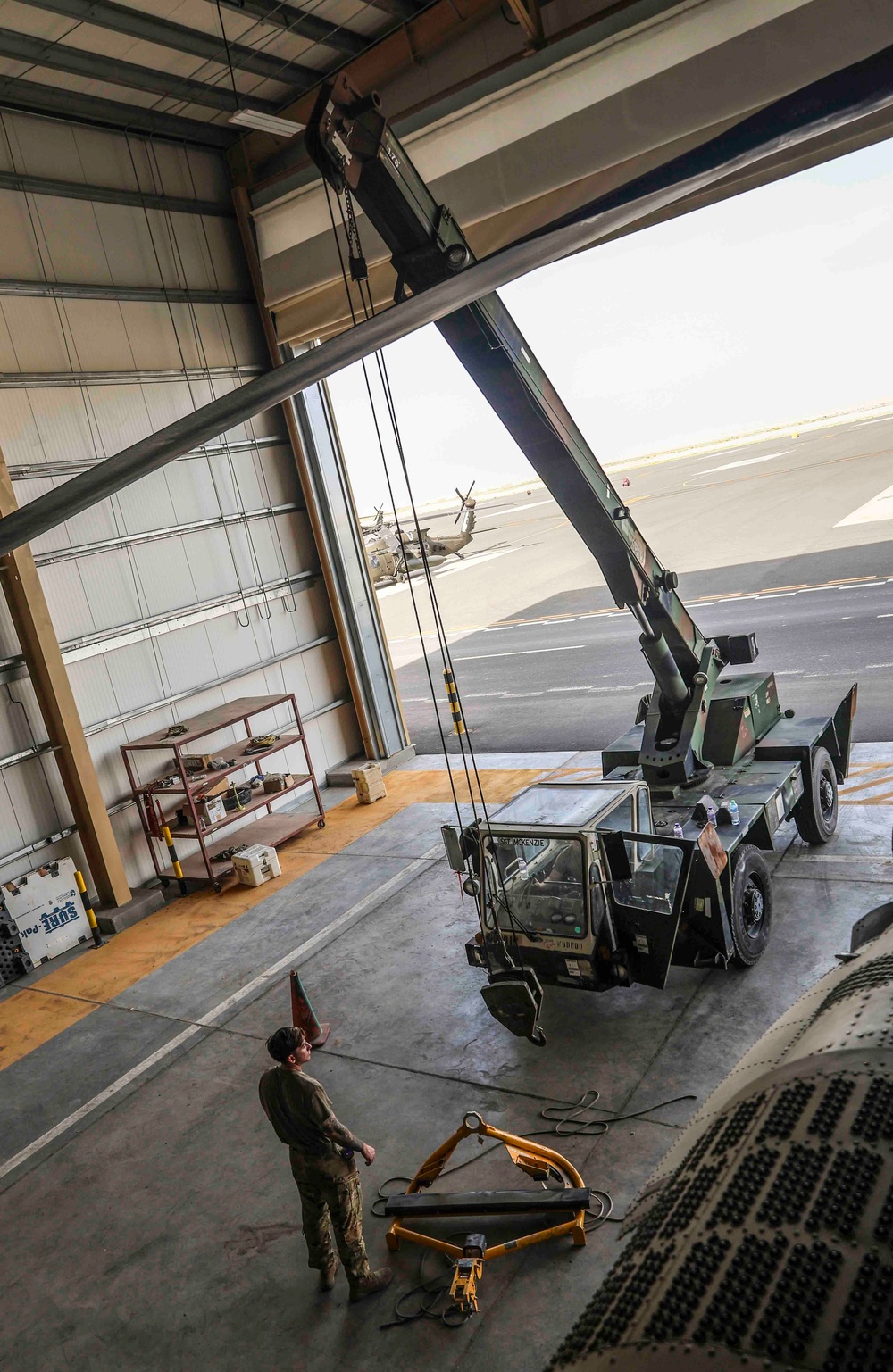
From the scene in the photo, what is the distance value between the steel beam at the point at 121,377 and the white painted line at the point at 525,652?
32.6 ft

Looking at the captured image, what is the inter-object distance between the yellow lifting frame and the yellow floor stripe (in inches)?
204

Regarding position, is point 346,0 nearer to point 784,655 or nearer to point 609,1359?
point 784,655

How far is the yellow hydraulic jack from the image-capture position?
18.0ft

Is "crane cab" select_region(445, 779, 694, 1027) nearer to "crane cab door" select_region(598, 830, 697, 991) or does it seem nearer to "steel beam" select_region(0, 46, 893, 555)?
"crane cab door" select_region(598, 830, 697, 991)

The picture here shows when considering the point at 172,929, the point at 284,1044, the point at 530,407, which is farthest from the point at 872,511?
the point at 284,1044

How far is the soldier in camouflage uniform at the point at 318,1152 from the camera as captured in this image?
5465 millimetres

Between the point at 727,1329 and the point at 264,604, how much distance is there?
13396 millimetres

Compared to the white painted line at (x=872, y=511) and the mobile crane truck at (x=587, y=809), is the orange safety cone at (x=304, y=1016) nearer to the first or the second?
the mobile crane truck at (x=587, y=809)

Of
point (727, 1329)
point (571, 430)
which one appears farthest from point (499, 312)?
point (727, 1329)

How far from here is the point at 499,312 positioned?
8.05 m

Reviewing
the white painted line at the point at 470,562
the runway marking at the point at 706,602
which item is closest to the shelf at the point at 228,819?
the runway marking at the point at 706,602

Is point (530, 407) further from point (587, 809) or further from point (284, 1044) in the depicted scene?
point (284, 1044)

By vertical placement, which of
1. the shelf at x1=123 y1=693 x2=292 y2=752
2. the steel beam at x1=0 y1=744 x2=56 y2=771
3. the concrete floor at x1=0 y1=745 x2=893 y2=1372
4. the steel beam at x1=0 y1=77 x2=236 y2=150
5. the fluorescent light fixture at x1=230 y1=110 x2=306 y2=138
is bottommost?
the concrete floor at x1=0 y1=745 x2=893 y2=1372

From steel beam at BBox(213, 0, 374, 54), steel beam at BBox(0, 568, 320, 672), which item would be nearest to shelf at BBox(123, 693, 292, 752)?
steel beam at BBox(0, 568, 320, 672)
